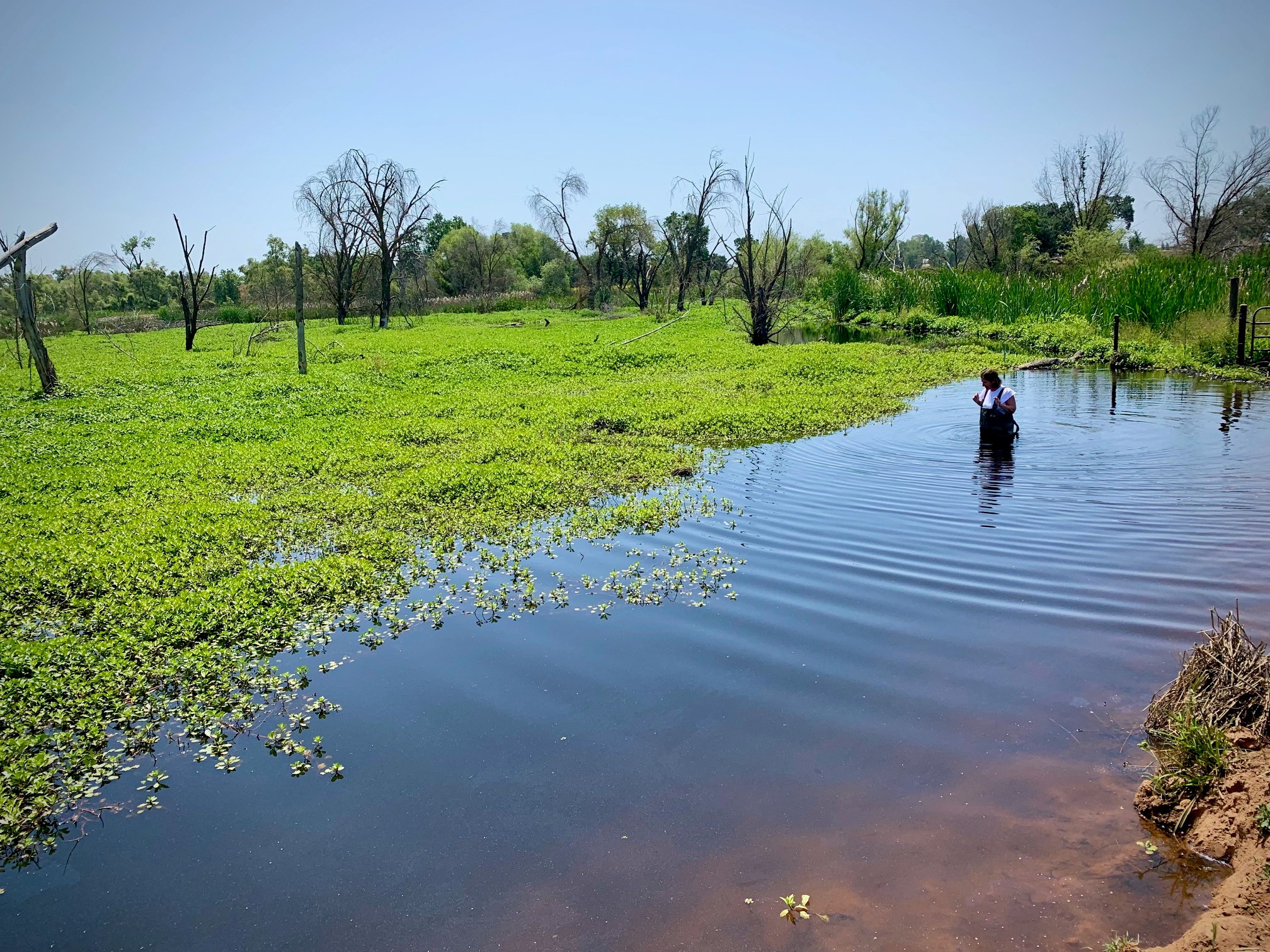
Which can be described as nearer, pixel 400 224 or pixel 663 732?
pixel 663 732

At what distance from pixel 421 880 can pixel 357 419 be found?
43.6 ft

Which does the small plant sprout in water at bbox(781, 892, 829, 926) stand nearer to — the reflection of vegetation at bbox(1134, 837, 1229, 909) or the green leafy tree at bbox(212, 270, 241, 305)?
the reflection of vegetation at bbox(1134, 837, 1229, 909)

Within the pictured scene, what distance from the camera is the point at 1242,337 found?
68.1 feet

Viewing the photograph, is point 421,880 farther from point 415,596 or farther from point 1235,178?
point 1235,178

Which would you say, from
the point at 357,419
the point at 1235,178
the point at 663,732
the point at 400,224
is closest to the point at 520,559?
the point at 663,732

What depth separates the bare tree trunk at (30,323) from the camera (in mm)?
19859

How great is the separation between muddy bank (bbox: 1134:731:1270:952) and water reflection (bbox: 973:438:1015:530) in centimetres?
521

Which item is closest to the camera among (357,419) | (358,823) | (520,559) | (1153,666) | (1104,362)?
(358,823)

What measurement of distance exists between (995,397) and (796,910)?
432 inches

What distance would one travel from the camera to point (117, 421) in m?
A: 16.4

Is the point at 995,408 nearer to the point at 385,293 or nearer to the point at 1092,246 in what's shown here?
the point at 385,293

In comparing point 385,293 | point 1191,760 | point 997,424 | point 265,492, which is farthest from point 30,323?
point 385,293

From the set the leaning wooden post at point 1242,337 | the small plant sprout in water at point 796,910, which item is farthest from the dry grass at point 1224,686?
the leaning wooden post at point 1242,337

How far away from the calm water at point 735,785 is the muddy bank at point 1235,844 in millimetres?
157
